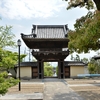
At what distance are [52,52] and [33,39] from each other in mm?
2843

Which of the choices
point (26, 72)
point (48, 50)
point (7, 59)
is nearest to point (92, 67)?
point (48, 50)

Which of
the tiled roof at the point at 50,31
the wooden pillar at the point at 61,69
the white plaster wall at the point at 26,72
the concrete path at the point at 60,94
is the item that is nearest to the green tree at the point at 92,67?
the wooden pillar at the point at 61,69

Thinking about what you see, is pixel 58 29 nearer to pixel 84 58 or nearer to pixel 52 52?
pixel 52 52

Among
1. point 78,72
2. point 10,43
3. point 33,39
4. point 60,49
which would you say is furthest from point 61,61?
point 10,43

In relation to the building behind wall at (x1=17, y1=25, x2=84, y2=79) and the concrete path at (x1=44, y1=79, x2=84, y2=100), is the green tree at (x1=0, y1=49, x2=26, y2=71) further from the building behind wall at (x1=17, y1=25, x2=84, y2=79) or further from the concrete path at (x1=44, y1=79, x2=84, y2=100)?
the building behind wall at (x1=17, y1=25, x2=84, y2=79)

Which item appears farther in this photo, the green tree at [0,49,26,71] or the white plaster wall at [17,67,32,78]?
the white plaster wall at [17,67,32,78]

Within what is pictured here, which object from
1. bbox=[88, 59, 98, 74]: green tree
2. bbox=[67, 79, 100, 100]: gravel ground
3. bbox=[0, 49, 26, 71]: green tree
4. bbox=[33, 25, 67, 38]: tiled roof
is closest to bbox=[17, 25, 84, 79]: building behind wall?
bbox=[33, 25, 67, 38]: tiled roof

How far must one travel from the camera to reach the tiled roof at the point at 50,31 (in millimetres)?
23722

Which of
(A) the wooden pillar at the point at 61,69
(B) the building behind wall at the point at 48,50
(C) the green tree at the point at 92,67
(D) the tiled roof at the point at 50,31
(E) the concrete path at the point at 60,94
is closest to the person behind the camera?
(E) the concrete path at the point at 60,94

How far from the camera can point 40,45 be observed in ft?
75.9

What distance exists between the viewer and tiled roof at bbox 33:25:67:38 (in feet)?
77.8

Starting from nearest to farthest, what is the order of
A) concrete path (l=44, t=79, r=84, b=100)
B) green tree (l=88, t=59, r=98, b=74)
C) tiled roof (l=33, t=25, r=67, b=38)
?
concrete path (l=44, t=79, r=84, b=100) < tiled roof (l=33, t=25, r=67, b=38) < green tree (l=88, t=59, r=98, b=74)

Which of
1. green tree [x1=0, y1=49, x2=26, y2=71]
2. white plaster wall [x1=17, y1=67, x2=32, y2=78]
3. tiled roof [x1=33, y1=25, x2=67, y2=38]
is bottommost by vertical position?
white plaster wall [x1=17, y1=67, x2=32, y2=78]

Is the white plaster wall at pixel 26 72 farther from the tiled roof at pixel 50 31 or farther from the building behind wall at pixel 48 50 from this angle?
the tiled roof at pixel 50 31
